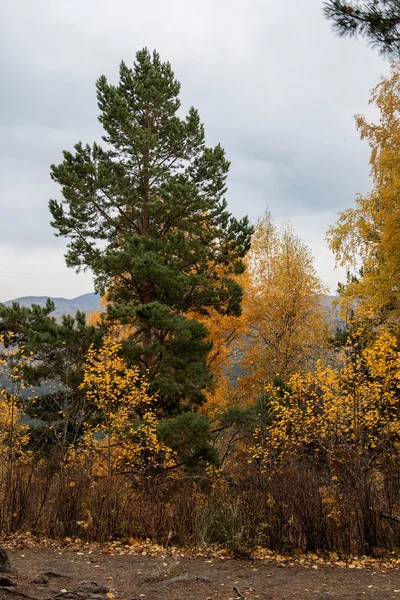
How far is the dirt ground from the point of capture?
4949 millimetres

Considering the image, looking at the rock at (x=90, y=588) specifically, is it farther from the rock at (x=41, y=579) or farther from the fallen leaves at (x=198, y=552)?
the fallen leaves at (x=198, y=552)

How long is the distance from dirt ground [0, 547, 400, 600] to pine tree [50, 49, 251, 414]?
7050 millimetres

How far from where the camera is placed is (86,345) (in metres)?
13.5

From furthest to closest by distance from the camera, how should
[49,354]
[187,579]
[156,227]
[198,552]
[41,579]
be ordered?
[156,227] → [49,354] → [198,552] → [187,579] → [41,579]

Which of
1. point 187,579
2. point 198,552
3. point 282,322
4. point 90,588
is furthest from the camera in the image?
point 282,322

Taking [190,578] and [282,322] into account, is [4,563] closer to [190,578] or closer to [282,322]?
[190,578]

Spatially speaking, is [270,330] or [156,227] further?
[270,330]

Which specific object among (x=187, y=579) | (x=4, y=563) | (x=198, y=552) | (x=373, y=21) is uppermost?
(x=373, y=21)

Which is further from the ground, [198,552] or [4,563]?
[4,563]

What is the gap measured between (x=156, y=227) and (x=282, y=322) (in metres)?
7.27

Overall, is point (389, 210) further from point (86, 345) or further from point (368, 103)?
point (86, 345)

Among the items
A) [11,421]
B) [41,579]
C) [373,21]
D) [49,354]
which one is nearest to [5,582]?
[41,579]

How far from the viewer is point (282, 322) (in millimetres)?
20391

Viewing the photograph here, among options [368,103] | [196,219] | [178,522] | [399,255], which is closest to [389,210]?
[399,255]
